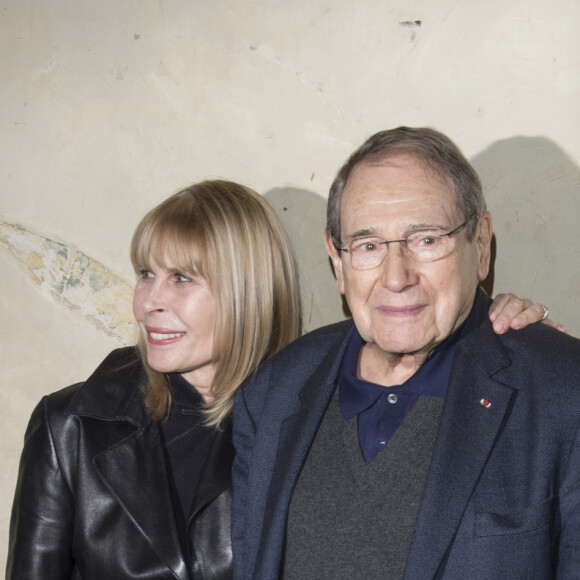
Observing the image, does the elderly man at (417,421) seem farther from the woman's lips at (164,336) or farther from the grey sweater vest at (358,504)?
the woman's lips at (164,336)

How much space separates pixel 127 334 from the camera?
2990 millimetres

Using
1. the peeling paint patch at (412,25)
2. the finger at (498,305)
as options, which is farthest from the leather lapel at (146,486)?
the peeling paint patch at (412,25)

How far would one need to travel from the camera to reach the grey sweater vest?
1.92 m

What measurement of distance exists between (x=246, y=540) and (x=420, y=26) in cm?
158

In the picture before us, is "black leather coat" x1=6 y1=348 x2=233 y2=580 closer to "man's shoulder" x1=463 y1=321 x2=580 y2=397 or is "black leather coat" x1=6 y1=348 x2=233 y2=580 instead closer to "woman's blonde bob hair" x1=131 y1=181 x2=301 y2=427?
"woman's blonde bob hair" x1=131 y1=181 x2=301 y2=427

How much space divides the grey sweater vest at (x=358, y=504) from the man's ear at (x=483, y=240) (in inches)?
15.3

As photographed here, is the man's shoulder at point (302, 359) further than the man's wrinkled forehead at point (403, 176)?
Yes

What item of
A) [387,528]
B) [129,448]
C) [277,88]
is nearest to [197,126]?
[277,88]

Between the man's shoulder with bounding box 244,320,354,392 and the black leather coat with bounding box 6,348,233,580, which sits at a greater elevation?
the man's shoulder with bounding box 244,320,354,392

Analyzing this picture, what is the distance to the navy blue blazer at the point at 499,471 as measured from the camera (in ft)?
5.78

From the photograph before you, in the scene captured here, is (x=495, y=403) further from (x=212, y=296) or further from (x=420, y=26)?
(x=420, y=26)

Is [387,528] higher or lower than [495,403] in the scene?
lower

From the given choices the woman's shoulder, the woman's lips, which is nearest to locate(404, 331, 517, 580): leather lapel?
the woman's lips

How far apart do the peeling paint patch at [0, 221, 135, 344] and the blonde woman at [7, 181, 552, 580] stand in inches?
14.6
